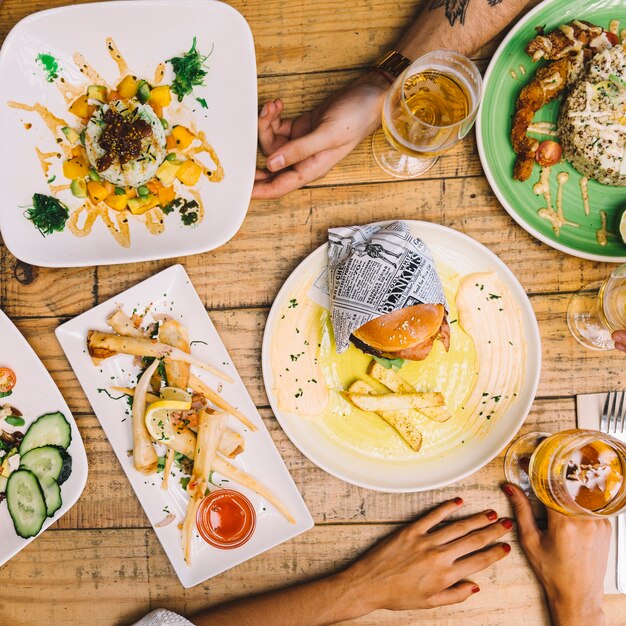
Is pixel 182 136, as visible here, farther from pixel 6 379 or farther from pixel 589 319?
pixel 589 319

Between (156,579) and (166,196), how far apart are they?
4.48ft

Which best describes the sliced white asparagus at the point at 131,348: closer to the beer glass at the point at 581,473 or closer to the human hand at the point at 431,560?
the human hand at the point at 431,560

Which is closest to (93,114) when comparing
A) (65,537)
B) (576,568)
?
(65,537)

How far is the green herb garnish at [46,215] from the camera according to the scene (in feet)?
5.32

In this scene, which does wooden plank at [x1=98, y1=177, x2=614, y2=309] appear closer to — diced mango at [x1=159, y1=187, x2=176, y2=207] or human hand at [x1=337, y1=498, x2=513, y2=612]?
diced mango at [x1=159, y1=187, x2=176, y2=207]

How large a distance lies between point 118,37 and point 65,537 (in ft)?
5.75

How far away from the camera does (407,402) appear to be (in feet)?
5.42

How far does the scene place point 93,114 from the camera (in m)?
1.66

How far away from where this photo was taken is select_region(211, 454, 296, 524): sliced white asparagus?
1.71 m

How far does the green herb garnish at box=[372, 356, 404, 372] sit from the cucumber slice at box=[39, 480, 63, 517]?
119 cm

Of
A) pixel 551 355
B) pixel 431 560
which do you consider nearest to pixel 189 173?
pixel 551 355

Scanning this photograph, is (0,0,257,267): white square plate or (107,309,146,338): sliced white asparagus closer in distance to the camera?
(0,0,257,267): white square plate

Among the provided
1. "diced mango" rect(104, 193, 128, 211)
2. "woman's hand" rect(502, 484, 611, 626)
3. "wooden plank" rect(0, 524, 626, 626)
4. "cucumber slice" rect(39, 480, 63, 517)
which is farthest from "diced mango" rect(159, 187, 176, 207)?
"woman's hand" rect(502, 484, 611, 626)

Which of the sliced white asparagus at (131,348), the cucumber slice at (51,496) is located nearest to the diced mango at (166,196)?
the sliced white asparagus at (131,348)
